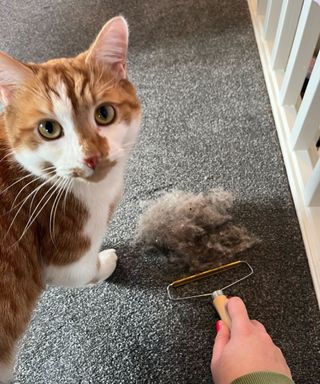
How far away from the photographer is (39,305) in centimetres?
101

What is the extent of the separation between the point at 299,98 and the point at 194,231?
55 cm

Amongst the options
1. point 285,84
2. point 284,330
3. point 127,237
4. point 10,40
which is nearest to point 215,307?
point 284,330

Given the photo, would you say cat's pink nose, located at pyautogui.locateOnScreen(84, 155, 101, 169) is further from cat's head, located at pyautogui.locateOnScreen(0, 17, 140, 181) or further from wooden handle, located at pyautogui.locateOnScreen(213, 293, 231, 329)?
wooden handle, located at pyautogui.locateOnScreen(213, 293, 231, 329)

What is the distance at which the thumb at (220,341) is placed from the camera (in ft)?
2.55

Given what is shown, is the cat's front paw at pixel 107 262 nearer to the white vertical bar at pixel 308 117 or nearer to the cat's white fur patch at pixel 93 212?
the cat's white fur patch at pixel 93 212

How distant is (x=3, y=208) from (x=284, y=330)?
0.67m

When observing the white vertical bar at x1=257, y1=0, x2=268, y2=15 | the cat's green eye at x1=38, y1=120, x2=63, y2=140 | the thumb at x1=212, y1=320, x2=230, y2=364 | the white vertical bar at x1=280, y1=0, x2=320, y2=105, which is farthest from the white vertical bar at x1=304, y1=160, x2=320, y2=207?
the white vertical bar at x1=257, y1=0, x2=268, y2=15

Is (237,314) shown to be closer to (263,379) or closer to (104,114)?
(263,379)

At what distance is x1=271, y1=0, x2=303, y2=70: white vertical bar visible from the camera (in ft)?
3.76

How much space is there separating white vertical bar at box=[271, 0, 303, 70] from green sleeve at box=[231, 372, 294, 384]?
95 centimetres

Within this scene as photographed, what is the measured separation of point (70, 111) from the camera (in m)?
0.64

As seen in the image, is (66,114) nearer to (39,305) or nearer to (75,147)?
(75,147)

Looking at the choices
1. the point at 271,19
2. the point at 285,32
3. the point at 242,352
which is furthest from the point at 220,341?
the point at 271,19

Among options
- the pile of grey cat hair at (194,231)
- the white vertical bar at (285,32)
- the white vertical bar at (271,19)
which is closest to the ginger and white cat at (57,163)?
the pile of grey cat hair at (194,231)
